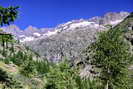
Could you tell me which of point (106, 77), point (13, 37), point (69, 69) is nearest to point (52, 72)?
point (69, 69)

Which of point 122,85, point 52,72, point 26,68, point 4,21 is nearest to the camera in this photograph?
point 4,21

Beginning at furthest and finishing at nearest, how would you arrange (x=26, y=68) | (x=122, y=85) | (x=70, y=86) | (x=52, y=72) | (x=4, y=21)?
1. (x=26, y=68)
2. (x=52, y=72)
3. (x=70, y=86)
4. (x=122, y=85)
5. (x=4, y=21)

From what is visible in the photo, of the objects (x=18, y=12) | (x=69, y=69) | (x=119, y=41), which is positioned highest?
(x=18, y=12)

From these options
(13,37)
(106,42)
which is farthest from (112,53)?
(13,37)

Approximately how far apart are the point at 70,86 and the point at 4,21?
79.0 feet

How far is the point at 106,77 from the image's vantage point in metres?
32.4

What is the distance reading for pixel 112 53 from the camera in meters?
31.8

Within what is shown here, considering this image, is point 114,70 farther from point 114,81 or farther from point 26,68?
point 26,68

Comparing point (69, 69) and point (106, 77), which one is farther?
point (69, 69)

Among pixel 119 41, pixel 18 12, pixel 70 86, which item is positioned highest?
pixel 18 12

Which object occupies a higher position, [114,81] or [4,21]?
[4,21]

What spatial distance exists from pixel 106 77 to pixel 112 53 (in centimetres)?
326

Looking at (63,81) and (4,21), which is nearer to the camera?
(4,21)

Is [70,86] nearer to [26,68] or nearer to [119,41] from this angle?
[119,41]
